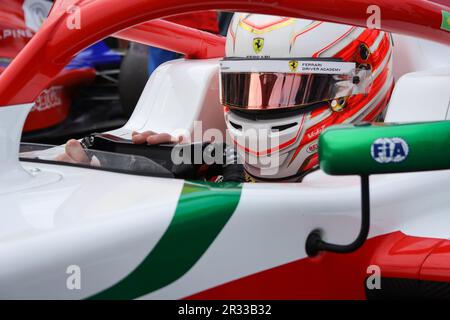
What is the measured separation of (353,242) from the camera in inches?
39.8

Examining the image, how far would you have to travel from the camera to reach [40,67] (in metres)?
1.19

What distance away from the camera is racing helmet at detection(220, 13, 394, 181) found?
1503mm

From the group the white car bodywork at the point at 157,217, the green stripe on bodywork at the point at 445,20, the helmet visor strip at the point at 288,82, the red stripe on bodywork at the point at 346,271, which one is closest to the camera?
the white car bodywork at the point at 157,217

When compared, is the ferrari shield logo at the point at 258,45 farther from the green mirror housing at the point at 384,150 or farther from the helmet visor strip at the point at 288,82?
the green mirror housing at the point at 384,150

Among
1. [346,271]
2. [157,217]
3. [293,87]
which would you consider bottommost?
[346,271]

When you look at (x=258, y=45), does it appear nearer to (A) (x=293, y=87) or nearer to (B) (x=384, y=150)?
(A) (x=293, y=87)

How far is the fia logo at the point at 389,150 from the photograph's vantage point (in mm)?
917

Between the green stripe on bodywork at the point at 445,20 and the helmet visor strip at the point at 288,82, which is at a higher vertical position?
the green stripe on bodywork at the point at 445,20

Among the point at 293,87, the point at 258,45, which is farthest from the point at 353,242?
the point at 258,45

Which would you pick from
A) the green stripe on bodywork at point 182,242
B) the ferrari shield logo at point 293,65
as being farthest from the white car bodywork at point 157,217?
the ferrari shield logo at point 293,65

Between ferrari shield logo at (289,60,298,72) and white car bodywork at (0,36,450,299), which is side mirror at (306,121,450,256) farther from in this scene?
ferrari shield logo at (289,60,298,72)

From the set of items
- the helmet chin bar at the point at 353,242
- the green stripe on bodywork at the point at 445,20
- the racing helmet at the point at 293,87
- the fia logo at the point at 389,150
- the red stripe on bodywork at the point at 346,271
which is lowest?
the red stripe on bodywork at the point at 346,271

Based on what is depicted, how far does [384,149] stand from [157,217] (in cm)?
35

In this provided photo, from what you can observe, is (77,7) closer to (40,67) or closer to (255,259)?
(40,67)
